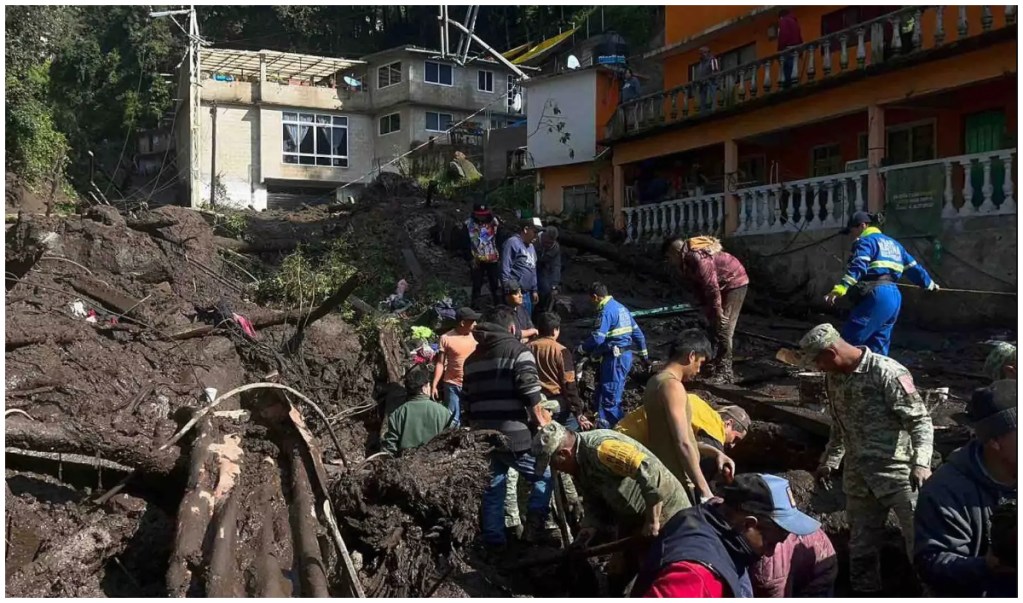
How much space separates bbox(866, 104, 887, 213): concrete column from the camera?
562 inches

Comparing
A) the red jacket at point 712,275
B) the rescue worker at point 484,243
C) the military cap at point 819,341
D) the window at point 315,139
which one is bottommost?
the military cap at point 819,341

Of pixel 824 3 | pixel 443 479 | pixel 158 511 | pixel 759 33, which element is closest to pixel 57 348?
pixel 158 511

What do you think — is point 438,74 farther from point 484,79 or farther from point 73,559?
point 73,559

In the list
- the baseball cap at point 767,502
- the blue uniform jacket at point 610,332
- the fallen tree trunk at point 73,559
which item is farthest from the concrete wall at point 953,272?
the fallen tree trunk at point 73,559

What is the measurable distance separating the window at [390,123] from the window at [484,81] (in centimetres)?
401

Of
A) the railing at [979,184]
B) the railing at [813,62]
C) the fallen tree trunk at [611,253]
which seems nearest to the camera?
the railing at [979,184]

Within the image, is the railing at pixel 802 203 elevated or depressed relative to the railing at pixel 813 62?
depressed

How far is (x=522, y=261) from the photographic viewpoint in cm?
1126

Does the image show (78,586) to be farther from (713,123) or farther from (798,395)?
(713,123)

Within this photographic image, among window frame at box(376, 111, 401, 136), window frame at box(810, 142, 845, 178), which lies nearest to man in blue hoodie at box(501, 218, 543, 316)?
window frame at box(810, 142, 845, 178)

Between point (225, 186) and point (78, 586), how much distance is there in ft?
110

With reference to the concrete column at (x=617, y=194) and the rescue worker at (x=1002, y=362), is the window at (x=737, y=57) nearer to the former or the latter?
the concrete column at (x=617, y=194)

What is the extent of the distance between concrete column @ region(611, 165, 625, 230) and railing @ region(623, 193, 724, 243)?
1180mm

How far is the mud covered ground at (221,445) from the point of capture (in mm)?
6043
